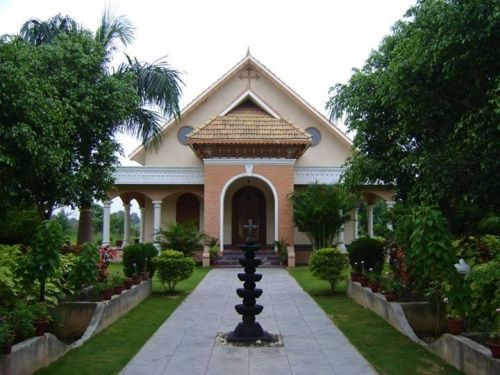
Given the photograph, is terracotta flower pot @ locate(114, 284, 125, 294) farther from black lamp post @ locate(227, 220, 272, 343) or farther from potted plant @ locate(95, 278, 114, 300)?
black lamp post @ locate(227, 220, 272, 343)

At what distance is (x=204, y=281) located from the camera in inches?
698

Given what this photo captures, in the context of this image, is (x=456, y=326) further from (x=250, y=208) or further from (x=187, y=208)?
(x=187, y=208)

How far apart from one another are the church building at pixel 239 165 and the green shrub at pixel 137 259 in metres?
8.52

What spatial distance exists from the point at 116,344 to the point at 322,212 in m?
14.6

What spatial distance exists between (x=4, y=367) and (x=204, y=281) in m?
12.0

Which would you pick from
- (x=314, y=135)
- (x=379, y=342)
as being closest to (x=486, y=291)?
(x=379, y=342)

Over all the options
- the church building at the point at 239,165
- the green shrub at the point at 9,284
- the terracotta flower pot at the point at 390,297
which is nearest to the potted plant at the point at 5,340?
the green shrub at the point at 9,284

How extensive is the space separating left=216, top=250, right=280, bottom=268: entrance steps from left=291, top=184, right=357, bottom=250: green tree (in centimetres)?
189

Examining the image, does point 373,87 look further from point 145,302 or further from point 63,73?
point 63,73

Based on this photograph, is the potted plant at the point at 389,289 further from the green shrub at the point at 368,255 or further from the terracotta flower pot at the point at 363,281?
the green shrub at the point at 368,255

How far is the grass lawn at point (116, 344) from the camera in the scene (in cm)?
694

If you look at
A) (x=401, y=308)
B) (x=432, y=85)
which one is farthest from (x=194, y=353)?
(x=432, y=85)

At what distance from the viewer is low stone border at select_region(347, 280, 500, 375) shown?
235 inches

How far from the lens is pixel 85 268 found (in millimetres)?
9977
